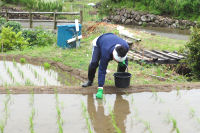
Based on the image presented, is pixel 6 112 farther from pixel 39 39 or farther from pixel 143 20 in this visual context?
pixel 143 20

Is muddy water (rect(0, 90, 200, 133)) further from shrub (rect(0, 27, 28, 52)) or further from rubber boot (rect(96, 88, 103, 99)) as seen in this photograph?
shrub (rect(0, 27, 28, 52))

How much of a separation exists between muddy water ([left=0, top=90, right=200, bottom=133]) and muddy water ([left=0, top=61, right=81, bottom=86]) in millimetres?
1103

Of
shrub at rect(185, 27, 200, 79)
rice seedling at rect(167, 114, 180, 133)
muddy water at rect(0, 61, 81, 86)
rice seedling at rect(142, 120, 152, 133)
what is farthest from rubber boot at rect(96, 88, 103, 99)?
shrub at rect(185, 27, 200, 79)

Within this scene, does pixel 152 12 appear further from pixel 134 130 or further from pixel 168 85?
pixel 134 130

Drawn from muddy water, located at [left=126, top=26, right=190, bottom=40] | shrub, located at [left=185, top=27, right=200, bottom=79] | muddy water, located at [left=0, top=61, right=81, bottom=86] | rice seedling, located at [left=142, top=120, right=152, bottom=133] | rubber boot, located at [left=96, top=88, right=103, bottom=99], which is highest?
shrub, located at [left=185, top=27, right=200, bottom=79]

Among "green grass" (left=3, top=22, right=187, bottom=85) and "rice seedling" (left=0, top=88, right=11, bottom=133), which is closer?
"rice seedling" (left=0, top=88, right=11, bottom=133)

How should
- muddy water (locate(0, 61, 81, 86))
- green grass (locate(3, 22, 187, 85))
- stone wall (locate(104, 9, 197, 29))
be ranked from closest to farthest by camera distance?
muddy water (locate(0, 61, 81, 86))
green grass (locate(3, 22, 187, 85))
stone wall (locate(104, 9, 197, 29))

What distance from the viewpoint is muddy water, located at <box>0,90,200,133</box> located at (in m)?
4.21

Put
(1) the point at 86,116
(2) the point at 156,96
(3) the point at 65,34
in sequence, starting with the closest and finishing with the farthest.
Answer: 1. (1) the point at 86,116
2. (2) the point at 156,96
3. (3) the point at 65,34

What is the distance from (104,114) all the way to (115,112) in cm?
19

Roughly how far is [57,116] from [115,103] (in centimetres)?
104

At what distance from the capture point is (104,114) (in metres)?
4.66

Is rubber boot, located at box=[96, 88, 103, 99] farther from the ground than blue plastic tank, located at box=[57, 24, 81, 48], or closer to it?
closer to it

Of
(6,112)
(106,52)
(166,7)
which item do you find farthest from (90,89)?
(166,7)
